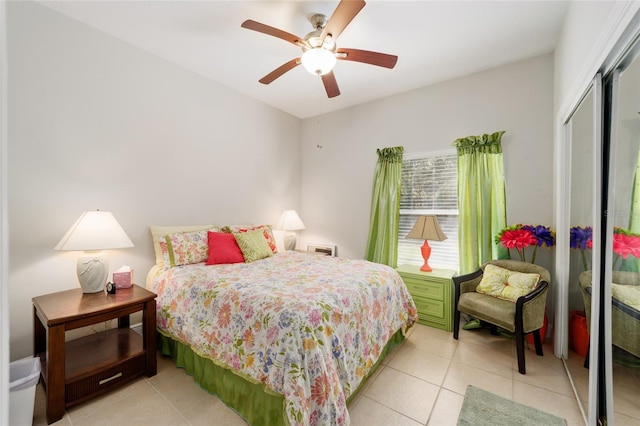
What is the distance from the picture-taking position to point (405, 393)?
184 centimetres

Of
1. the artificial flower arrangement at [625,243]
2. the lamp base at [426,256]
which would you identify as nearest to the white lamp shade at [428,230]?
the lamp base at [426,256]

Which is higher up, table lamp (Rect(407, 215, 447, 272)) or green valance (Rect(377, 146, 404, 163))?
green valance (Rect(377, 146, 404, 163))

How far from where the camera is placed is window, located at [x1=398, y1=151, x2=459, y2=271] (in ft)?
10.5

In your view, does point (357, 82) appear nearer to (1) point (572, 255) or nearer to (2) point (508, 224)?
(2) point (508, 224)

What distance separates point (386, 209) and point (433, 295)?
1.22 m

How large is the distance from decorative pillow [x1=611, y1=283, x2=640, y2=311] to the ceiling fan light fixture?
2.11m

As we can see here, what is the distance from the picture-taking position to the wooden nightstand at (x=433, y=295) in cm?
277

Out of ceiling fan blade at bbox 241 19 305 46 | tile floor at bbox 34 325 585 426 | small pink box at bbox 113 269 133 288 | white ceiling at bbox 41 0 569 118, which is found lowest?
tile floor at bbox 34 325 585 426

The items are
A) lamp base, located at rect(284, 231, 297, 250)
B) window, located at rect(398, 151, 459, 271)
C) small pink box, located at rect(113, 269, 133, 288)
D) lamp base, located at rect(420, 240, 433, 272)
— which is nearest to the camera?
small pink box, located at rect(113, 269, 133, 288)

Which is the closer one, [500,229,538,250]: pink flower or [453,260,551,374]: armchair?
[453,260,551,374]: armchair

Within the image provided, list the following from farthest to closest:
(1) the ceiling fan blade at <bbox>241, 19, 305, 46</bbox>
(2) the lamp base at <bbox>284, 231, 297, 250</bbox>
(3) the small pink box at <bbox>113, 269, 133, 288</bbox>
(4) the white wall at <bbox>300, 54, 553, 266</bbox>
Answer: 1. (2) the lamp base at <bbox>284, 231, 297, 250</bbox>
2. (4) the white wall at <bbox>300, 54, 553, 266</bbox>
3. (3) the small pink box at <bbox>113, 269, 133, 288</bbox>
4. (1) the ceiling fan blade at <bbox>241, 19, 305, 46</bbox>

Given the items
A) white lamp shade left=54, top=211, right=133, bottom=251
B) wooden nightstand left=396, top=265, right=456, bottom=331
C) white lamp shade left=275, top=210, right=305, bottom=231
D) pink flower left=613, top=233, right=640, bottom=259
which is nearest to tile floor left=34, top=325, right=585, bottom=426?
wooden nightstand left=396, top=265, right=456, bottom=331

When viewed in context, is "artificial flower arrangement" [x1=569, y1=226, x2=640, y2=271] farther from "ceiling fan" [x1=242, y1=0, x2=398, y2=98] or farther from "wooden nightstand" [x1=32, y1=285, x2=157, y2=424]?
"wooden nightstand" [x1=32, y1=285, x2=157, y2=424]

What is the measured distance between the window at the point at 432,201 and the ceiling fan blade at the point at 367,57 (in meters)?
1.55
